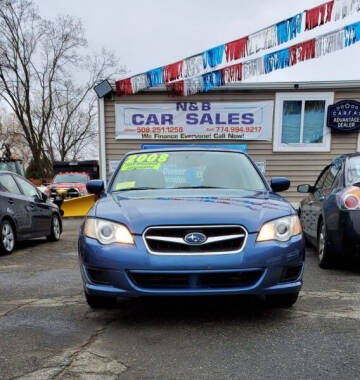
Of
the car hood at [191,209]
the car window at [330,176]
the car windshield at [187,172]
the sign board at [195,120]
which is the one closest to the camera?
the car hood at [191,209]

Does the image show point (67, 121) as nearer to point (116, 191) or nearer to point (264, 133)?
point (264, 133)

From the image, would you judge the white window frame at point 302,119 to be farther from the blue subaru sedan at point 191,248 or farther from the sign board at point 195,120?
the blue subaru sedan at point 191,248

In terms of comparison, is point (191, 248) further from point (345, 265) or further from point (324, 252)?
point (345, 265)

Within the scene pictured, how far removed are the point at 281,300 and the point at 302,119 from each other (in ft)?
29.5

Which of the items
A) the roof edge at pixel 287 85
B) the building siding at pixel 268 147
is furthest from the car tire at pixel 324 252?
the roof edge at pixel 287 85

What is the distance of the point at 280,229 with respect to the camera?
9.61ft

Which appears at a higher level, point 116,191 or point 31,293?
point 116,191

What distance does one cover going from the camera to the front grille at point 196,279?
276cm

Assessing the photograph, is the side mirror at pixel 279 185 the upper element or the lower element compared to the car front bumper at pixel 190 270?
upper

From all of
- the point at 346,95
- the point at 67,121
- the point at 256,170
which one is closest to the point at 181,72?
the point at 346,95

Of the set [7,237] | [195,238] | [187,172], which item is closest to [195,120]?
[7,237]

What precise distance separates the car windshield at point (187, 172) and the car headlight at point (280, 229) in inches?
32.6

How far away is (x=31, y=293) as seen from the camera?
4078 millimetres

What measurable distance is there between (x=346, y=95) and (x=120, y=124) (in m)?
6.48
